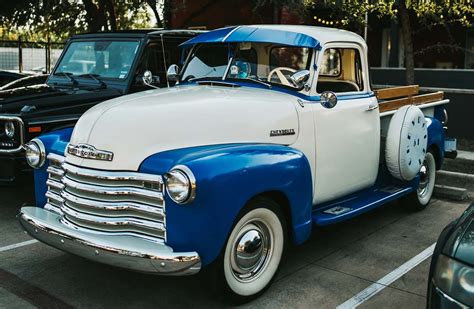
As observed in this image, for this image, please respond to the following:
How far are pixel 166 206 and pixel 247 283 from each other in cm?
94

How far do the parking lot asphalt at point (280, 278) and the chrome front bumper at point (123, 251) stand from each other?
1.75 ft

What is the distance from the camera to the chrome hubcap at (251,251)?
3.84 metres

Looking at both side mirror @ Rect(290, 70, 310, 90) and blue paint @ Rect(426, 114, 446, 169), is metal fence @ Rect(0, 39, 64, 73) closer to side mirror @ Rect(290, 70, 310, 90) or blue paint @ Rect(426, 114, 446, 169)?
blue paint @ Rect(426, 114, 446, 169)

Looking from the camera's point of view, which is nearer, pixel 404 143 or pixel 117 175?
pixel 117 175

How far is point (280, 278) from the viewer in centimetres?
443

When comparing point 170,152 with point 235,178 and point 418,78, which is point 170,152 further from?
point 418,78

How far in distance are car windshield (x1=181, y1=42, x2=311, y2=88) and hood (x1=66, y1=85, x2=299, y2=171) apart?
0.37m

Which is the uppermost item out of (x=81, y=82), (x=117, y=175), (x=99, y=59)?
(x=99, y=59)

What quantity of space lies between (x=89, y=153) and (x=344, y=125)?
2324mm

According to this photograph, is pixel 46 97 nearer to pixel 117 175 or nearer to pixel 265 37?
pixel 265 37

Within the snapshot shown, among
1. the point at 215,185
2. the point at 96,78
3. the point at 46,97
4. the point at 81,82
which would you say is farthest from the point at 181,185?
the point at 81,82

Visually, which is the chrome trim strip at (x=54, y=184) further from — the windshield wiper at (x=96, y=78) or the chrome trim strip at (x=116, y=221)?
the windshield wiper at (x=96, y=78)

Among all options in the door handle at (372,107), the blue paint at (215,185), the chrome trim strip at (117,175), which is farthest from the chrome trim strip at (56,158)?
the door handle at (372,107)

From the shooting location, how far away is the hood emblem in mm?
3656
